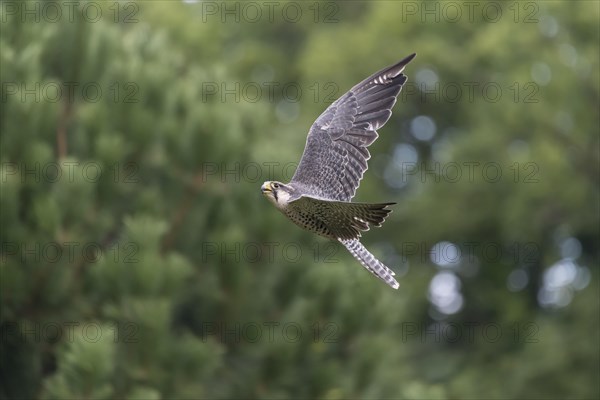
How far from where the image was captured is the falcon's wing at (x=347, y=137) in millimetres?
6941

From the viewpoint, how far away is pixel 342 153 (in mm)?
7090

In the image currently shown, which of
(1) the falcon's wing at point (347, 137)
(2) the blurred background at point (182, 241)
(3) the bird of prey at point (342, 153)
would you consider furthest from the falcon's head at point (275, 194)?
(2) the blurred background at point (182, 241)

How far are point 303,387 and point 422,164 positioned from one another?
10.7 metres

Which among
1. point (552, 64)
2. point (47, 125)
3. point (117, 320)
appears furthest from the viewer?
point (552, 64)

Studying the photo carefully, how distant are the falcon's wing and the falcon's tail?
547mm

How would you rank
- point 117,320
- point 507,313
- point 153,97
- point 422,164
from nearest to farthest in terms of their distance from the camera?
point 117,320 → point 153,97 → point 507,313 → point 422,164

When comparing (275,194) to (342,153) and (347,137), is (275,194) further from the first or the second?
(347,137)

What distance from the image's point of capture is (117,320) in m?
9.10

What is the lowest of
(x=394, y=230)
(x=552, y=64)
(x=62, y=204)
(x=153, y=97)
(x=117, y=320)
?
(x=117, y=320)

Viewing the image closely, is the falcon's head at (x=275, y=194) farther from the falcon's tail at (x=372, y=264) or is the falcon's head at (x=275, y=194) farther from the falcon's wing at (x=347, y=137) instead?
the falcon's wing at (x=347, y=137)

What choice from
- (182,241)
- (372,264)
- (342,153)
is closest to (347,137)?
(342,153)

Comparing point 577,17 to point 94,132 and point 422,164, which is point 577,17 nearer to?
point 422,164

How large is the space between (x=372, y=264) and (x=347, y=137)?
126cm

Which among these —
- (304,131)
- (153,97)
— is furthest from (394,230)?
(153,97)
